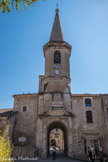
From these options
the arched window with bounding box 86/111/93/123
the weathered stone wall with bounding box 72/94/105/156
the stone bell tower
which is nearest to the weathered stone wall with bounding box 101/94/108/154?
the weathered stone wall with bounding box 72/94/105/156

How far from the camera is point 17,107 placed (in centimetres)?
2422

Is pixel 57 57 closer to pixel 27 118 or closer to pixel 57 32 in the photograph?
pixel 57 32

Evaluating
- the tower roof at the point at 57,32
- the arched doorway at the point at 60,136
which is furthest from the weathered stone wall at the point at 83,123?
the tower roof at the point at 57,32

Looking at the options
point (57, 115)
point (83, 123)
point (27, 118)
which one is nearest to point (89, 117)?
point (83, 123)

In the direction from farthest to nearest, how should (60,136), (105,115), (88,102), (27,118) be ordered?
(60,136) < (88,102) < (27,118) < (105,115)

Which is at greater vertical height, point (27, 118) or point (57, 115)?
point (57, 115)

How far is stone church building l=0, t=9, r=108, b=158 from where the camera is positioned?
20.6 metres

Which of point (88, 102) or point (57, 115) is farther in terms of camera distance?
point (88, 102)

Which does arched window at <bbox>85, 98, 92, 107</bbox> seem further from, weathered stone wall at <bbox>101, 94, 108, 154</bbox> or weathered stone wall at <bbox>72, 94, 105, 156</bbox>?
weathered stone wall at <bbox>101, 94, 108, 154</bbox>

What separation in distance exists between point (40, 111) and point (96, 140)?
8.91 meters

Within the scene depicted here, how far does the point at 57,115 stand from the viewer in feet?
70.0

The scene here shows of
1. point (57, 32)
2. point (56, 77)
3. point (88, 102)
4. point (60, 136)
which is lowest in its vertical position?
point (60, 136)

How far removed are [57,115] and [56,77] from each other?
6329 mm

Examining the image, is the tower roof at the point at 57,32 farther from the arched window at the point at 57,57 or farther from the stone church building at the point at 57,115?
the arched window at the point at 57,57
